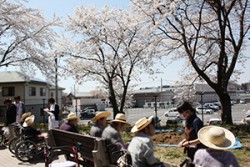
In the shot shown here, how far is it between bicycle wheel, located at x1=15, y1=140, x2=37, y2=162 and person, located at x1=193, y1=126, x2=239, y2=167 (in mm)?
5569

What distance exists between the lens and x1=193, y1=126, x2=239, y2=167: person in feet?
9.46

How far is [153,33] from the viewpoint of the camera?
1539 centimetres

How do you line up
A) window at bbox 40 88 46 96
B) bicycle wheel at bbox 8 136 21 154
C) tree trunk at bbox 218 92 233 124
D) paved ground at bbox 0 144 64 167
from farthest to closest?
window at bbox 40 88 46 96 → tree trunk at bbox 218 92 233 124 → bicycle wheel at bbox 8 136 21 154 → paved ground at bbox 0 144 64 167

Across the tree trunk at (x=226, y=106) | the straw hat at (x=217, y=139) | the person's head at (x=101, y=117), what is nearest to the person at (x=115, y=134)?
the person's head at (x=101, y=117)

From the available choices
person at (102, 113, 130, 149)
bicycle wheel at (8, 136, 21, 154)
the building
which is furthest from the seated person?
the building

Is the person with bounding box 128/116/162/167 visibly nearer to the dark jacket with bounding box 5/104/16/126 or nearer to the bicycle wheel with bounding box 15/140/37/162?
the bicycle wheel with bounding box 15/140/37/162

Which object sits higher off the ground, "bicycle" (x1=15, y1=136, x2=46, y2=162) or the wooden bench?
the wooden bench

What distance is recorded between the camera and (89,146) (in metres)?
5.13

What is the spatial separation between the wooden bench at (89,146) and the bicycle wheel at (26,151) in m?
1.15

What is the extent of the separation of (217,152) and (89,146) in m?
2.80

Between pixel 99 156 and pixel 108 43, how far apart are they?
50.0ft

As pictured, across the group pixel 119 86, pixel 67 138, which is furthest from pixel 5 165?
pixel 119 86

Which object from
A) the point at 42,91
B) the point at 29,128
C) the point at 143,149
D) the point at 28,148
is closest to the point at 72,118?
the point at 29,128

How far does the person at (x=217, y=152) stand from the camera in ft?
9.46
